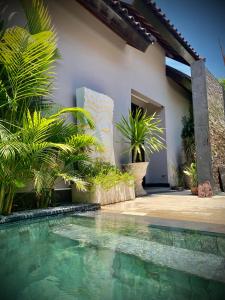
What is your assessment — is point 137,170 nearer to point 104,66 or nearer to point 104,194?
point 104,194

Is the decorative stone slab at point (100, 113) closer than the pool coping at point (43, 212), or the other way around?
the pool coping at point (43, 212)

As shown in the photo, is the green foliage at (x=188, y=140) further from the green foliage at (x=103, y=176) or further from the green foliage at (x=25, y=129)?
the green foliage at (x=25, y=129)

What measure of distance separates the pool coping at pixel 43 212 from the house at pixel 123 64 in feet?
7.75

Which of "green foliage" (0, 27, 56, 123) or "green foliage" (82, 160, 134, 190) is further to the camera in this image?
"green foliage" (82, 160, 134, 190)

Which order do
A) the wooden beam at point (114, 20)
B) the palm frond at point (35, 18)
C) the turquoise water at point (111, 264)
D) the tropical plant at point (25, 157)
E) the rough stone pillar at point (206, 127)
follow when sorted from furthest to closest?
1. the rough stone pillar at point (206, 127)
2. the wooden beam at point (114, 20)
3. the palm frond at point (35, 18)
4. the tropical plant at point (25, 157)
5. the turquoise water at point (111, 264)

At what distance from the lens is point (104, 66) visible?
6.84 m

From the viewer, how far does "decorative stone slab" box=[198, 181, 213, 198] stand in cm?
599

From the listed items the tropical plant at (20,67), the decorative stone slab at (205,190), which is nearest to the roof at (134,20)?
the tropical plant at (20,67)

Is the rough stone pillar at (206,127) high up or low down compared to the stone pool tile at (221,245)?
up

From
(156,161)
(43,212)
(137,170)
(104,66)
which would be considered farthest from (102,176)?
(156,161)

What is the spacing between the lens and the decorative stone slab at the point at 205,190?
5988 millimetres

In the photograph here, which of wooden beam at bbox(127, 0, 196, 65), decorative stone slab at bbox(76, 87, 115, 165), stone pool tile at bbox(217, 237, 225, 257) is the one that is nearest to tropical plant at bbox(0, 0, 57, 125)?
decorative stone slab at bbox(76, 87, 115, 165)

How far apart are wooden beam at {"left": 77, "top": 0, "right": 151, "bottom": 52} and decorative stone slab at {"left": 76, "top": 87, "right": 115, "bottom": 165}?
1810 mm

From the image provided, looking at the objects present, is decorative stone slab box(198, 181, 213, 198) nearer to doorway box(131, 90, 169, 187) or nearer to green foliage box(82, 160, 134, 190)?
green foliage box(82, 160, 134, 190)
